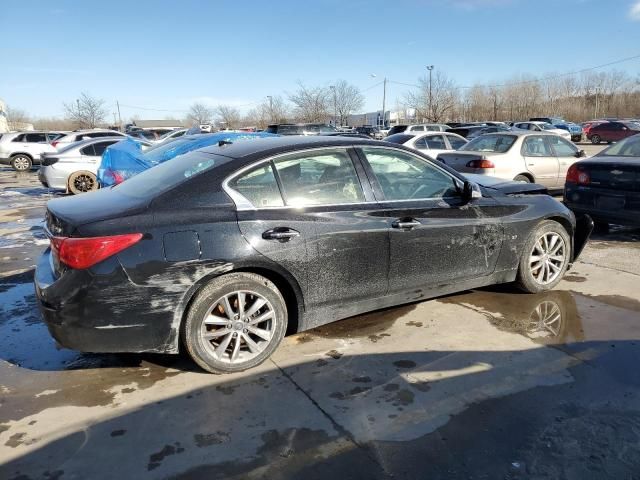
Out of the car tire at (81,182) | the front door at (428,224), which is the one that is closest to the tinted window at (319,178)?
the front door at (428,224)

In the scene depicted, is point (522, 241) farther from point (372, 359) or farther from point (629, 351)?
point (372, 359)

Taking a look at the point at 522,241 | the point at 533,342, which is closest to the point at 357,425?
the point at 533,342

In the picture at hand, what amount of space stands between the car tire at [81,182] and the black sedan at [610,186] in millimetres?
11632

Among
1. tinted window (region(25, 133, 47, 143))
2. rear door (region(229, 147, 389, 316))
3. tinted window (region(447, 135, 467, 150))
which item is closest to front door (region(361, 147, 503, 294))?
rear door (region(229, 147, 389, 316))

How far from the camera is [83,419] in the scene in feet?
9.93

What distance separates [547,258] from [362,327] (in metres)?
2.12

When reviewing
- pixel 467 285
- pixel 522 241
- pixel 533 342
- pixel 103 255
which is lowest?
pixel 533 342

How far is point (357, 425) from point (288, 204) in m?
1.61

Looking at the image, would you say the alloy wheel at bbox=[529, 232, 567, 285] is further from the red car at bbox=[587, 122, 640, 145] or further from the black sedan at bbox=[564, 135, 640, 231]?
the red car at bbox=[587, 122, 640, 145]

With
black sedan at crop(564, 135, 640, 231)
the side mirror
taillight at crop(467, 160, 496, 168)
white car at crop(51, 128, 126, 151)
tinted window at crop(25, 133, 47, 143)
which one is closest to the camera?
the side mirror

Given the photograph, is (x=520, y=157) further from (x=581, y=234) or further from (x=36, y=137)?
(x=36, y=137)

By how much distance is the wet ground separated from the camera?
2.60 metres

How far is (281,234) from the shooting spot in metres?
3.54

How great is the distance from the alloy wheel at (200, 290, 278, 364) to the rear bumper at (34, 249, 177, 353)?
0.30 m
